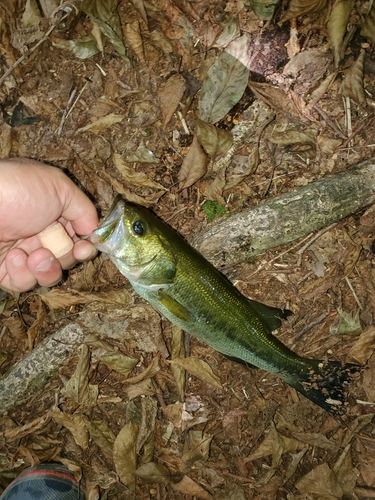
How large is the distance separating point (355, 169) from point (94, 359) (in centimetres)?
309

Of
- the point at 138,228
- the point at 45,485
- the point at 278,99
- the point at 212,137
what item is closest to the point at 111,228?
the point at 138,228

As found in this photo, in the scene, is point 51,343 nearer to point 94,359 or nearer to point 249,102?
point 94,359

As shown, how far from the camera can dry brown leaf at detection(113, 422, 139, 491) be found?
4.05 metres

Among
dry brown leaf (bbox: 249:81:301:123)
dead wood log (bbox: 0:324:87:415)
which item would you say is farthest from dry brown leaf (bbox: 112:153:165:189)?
dead wood log (bbox: 0:324:87:415)

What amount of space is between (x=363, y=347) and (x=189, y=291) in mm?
1876

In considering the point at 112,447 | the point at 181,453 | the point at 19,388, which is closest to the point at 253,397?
the point at 181,453

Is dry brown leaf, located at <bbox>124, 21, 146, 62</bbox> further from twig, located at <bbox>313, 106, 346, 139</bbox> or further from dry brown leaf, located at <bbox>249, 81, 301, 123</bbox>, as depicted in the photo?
twig, located at <bbox>313, 106, 346, 139</bbox>

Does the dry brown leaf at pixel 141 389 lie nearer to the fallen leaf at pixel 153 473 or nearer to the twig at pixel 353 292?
the fallen leaf at pixel 153 473

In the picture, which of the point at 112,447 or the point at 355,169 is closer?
the point at 355,169

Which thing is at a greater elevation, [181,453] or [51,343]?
[51,343]

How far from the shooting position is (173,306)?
10.4 ft

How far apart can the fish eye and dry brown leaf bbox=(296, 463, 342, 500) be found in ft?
9.40

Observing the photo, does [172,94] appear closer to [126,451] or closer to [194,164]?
[194,164]

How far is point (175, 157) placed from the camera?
13.2 feet
